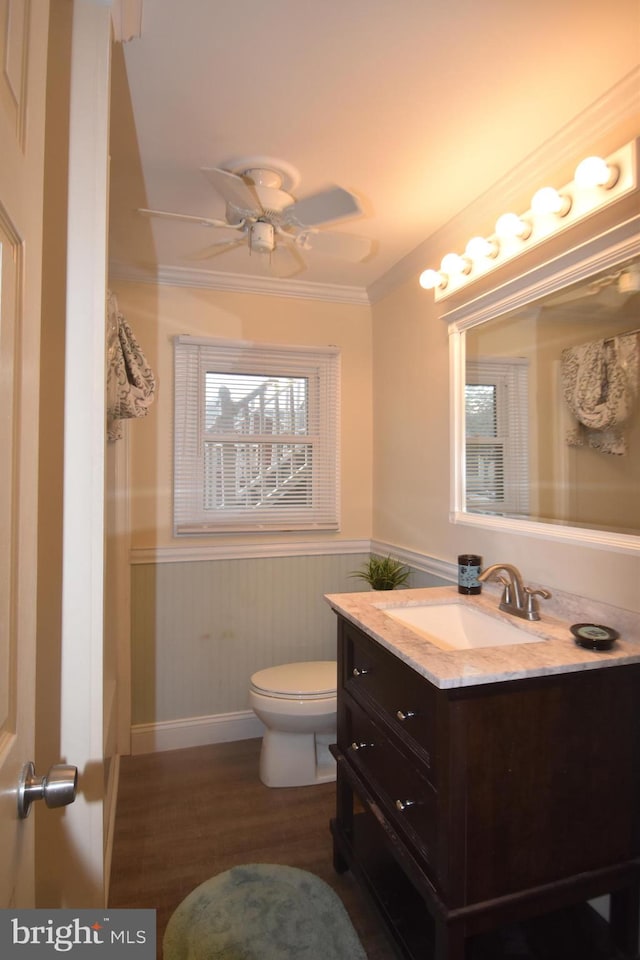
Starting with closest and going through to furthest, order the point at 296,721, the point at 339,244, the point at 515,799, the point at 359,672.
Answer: the point at 515,799 → the point at 359,672 → the point at 339,244 → the point at 296,721

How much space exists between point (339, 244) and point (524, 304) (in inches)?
28.0

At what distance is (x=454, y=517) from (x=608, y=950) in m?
1.39

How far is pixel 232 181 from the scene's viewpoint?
1627mm

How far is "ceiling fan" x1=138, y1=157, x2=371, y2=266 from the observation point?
5.98 ft

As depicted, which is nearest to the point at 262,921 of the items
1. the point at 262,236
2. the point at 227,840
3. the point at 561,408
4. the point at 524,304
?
the point at 227,840

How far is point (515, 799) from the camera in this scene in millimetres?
1219

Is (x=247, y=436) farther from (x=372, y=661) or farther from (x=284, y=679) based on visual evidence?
(x=372, y=661)

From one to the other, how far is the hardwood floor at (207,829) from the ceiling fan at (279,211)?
2.25 m

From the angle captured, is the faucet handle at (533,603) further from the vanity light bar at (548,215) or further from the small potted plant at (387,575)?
the vanity light bar at (548,215)

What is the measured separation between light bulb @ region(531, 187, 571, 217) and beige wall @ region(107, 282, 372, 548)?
1.57 m

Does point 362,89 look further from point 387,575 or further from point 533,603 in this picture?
point 387,575

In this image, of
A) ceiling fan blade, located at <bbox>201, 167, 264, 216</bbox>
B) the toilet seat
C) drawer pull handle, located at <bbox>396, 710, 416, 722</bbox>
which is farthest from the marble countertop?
ceiling fan blade, located at <bbox>201, 167, 264, 216</bbox>

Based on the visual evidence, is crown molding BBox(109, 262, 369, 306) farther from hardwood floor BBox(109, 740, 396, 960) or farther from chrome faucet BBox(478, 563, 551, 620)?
hardwood floor BBox(109, 740, 396, 960)

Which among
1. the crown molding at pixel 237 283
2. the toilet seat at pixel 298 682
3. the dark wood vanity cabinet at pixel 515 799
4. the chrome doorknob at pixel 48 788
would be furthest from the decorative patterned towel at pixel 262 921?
the crown molding at pixel 237 283
